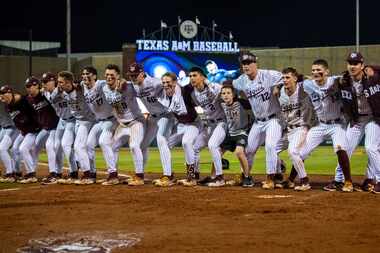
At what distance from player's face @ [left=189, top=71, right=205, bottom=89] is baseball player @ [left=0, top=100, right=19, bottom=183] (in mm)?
4683

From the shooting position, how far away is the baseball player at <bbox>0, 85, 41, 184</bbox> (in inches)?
522

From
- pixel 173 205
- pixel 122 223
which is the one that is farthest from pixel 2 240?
pixel 173 205

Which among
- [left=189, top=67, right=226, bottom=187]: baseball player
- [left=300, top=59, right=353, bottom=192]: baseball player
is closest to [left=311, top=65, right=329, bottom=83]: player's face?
[left=300, top=59, right=353, bottom=192]: baseball player

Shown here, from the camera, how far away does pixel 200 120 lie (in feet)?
38.7

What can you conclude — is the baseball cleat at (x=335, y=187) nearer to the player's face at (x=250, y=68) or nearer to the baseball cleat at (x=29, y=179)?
the player's face at (x=250, y=68)

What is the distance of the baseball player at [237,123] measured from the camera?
36.1ft

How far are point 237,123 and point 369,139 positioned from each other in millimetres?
2401

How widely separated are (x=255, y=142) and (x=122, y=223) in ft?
13.6

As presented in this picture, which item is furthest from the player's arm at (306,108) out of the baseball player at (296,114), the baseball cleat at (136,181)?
the baseball cleat at (136,181)

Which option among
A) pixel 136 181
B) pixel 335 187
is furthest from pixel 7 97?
pixel 335 187

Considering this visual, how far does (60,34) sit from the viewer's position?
1960 inches

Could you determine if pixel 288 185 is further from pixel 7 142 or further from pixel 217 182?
pixel 7 142

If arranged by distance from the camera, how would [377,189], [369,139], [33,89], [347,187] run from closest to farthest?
[377,189], [369,139], [347,187], [33,89]

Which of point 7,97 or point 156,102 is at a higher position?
point 7,97
